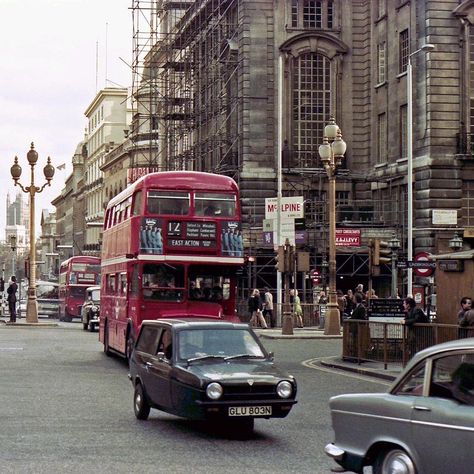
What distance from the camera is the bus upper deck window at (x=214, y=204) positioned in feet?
84.2

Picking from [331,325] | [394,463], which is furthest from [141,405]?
[331,325]

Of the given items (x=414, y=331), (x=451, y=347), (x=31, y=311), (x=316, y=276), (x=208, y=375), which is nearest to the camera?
(x=451, y=347)

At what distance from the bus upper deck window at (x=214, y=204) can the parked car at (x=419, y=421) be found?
607 inches

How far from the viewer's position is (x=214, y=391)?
1392 centimetres

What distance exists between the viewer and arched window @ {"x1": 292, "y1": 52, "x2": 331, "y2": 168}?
197 feet

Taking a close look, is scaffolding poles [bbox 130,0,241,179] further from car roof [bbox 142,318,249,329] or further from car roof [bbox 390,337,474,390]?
car roof [bbox 390,337,474,390]

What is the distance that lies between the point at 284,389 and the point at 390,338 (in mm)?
11550

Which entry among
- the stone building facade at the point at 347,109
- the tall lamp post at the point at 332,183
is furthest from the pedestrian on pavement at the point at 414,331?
the stone building facade at the point at 347,109

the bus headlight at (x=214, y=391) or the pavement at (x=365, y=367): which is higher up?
the bus headlight at (x=214, y=391)

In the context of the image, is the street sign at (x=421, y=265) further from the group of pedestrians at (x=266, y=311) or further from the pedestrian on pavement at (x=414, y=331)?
the group of pedestrians at (x=266, y=311)

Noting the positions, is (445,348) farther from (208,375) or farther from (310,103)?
(310,103)

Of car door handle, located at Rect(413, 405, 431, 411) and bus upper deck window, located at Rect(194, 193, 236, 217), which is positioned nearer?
car door handle, located at Rect(413, 405, 431, 411)

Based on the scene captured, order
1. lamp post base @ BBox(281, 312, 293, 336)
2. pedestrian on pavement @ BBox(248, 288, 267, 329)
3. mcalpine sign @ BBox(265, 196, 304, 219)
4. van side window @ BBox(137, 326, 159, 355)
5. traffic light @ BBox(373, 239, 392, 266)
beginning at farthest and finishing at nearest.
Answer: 1. pedestrian on pavement @ BBox(248, 288, 267, 329)
2. mcalpine sign @ BBox(265, 196, 304, 219)
3. lamp post base @ BBox(281, 312, 293, 336)
4. traffic light @ BBox(373, 239, 392, 266)
5. van side window @ BBox(137, 326, 159, 355)

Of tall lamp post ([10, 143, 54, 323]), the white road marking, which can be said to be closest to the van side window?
the white road marking
